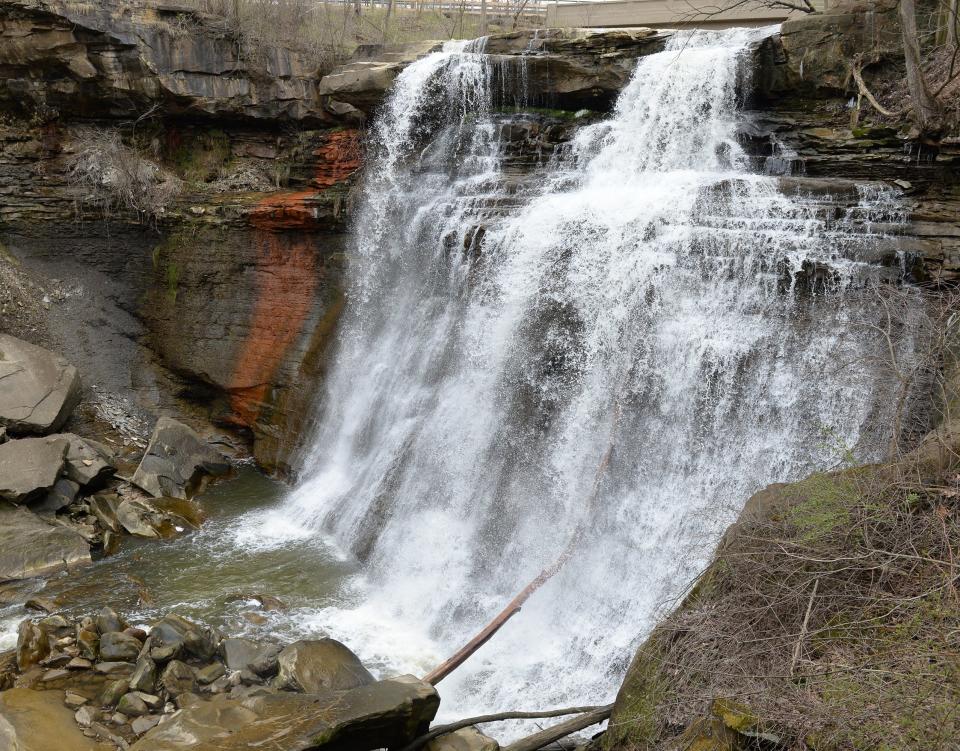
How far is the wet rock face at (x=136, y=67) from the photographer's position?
12.8 m

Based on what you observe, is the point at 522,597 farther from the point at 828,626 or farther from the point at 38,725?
the point at 38,725

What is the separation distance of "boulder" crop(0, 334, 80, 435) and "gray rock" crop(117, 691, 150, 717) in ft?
19.9

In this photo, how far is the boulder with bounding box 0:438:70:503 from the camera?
990 cm

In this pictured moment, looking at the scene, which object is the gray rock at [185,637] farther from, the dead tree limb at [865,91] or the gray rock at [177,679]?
the dead tree limb at [865,91]

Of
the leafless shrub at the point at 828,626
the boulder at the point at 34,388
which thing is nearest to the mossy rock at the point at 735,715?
the leafless shrub at the point at 828,626

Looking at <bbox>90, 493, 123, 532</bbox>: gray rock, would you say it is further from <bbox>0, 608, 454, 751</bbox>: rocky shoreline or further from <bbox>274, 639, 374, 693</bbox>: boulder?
<bbox>274, 639, 374, 693</bbox>: boulder

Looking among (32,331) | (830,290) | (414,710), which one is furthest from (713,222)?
(32,331)

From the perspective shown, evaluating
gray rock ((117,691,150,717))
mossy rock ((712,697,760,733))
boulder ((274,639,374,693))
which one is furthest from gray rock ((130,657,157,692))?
mossy rock ((712,697,760,733))

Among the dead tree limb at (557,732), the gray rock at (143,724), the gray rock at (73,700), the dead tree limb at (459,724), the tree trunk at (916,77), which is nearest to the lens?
the dead tree limb at (557,732)

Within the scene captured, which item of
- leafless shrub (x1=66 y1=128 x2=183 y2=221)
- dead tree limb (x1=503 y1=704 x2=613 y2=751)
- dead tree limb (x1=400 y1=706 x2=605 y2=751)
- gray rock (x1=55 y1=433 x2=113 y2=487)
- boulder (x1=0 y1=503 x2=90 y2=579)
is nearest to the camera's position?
dead tree limb (x1=503 y1=704 x2=613 y2=751)

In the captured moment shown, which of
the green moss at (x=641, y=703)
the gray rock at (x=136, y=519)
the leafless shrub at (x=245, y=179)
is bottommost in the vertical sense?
the gray rock at (x=136, y=519)

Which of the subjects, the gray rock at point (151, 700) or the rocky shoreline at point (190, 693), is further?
the gray rock at point (151, 700)

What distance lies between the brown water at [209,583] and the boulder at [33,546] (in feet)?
0.80

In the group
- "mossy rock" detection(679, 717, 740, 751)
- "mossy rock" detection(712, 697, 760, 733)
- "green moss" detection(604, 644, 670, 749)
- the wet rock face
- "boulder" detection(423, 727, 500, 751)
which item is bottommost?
"boulder" detection(423, 727, 500, 751)
